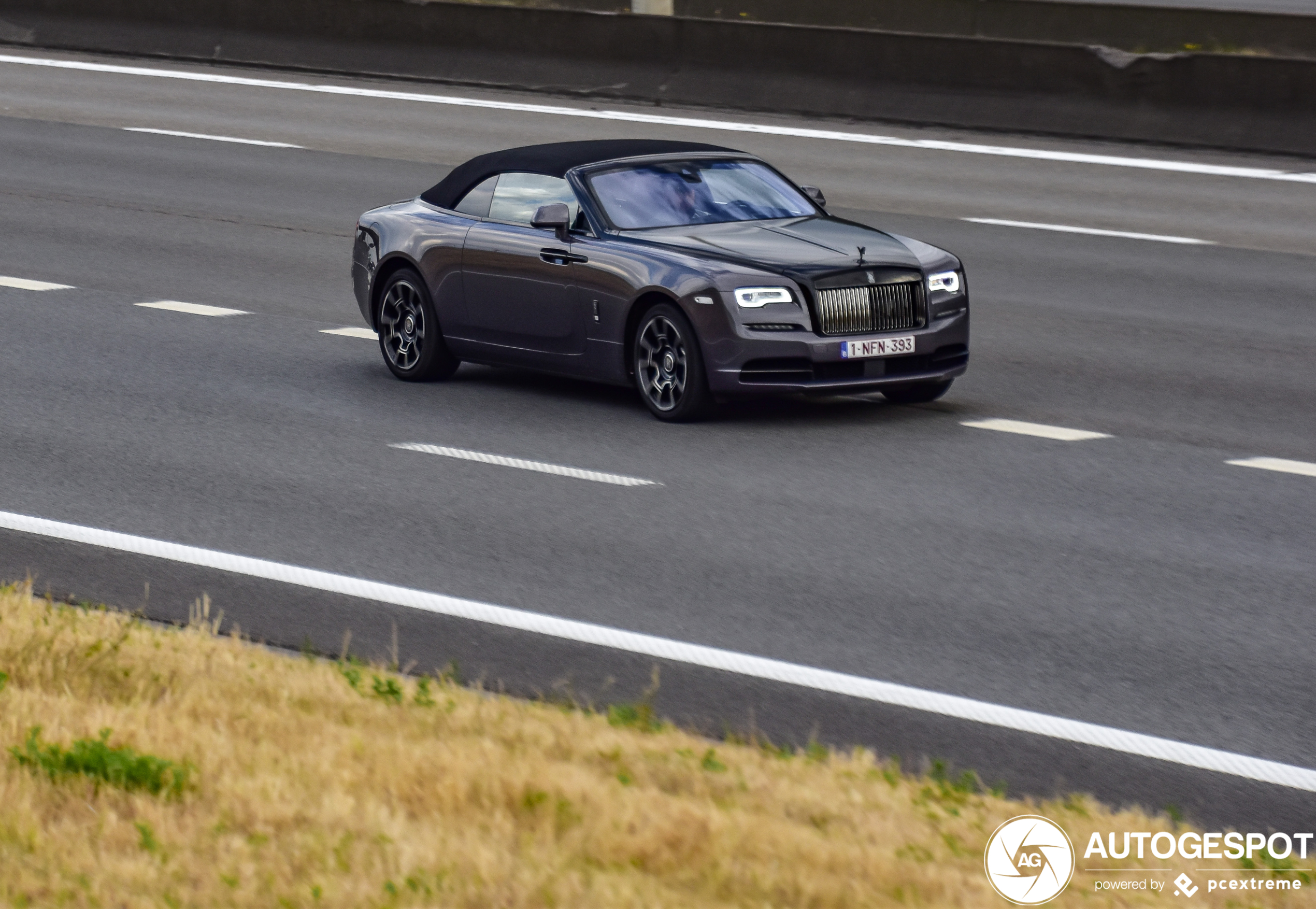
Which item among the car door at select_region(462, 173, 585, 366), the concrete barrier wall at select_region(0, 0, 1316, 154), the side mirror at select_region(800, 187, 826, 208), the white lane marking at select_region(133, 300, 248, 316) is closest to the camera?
A: the car door at select_region(462, 173, 585, 366)

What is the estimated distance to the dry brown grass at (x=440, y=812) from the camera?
480cm

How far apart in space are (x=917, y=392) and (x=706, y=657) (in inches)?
210

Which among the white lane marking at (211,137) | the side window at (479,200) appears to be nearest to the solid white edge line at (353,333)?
the side window at (479,200)

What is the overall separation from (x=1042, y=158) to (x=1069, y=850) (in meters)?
19.5

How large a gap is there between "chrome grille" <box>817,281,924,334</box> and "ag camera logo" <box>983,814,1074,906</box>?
250 inches

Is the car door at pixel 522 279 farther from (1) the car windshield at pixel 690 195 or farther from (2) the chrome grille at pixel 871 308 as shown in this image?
(2) the chrome grille at pixel 871 308

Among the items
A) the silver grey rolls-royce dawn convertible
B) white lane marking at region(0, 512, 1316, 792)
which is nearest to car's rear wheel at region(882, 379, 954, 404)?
the silver grey rolls-royce dawn convertible

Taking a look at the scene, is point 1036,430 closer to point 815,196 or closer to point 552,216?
point 815,196

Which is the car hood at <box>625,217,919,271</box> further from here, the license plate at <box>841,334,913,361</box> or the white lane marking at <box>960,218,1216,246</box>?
the white lane marking at <box>960,218,1216,246</box>

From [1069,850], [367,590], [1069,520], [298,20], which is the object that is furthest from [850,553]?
[298,20]

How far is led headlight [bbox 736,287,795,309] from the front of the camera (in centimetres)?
1150

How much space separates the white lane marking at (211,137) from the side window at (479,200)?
11.6 metres

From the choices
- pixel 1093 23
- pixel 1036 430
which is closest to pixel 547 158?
pixel 1036 430

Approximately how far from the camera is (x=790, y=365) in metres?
11.6
